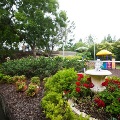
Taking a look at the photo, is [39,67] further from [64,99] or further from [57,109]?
[57,109]

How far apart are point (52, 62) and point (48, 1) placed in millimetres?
15038

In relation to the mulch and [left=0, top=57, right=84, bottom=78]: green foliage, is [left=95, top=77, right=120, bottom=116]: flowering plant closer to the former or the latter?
the mulch

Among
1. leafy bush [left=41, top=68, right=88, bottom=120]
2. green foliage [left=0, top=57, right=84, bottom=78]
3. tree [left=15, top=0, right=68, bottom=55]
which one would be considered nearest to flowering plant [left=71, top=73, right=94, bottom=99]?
leafy bush [left=41, top=68, right=88, bottom=120]

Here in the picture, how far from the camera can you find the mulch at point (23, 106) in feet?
21.3

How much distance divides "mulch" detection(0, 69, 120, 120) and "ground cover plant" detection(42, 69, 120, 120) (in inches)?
17.4

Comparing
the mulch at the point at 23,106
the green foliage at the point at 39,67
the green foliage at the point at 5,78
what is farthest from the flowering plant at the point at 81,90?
the green foliage at the point at 5,78

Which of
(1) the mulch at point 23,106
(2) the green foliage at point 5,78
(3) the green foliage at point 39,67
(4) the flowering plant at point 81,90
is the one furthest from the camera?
(3) the green foliage at point 39,67

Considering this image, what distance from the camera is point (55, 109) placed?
560cm

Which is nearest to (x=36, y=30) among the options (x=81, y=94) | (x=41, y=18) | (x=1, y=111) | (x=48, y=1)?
(x=41, y=18)

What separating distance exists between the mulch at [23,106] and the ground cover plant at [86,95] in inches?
17.4

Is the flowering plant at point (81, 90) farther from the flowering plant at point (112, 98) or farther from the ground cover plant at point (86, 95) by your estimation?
the flowering plant at point (112, 98)

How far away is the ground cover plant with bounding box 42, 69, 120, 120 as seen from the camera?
5736mm

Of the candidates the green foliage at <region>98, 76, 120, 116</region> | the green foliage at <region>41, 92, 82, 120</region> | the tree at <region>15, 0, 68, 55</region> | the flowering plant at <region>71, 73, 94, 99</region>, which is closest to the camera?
the green foliage at <region>41, 92, 82, 120</region>

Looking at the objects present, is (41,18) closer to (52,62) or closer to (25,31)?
(25,31)
